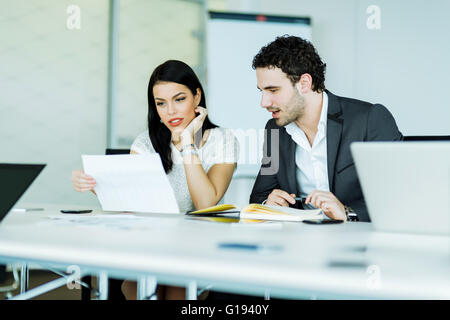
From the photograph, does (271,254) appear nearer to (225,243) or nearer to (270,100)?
(225,243)

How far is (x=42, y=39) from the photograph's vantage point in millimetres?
3561

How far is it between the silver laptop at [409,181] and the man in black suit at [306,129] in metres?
0.59

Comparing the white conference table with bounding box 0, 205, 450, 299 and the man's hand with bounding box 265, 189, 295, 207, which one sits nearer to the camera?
the white conference table with bounding box 0, 205, 450, 299

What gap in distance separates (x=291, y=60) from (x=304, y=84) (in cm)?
12

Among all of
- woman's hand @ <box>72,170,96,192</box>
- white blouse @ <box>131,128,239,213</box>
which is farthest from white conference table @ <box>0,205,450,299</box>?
white blouse @ <box>131,128,239,213</box>

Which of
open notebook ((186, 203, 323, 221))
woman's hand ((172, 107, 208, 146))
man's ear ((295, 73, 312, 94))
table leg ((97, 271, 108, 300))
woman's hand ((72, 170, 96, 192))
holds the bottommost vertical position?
table leg ((97, 271, 108, 300))

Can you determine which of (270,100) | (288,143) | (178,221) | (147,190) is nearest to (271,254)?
(178,221)

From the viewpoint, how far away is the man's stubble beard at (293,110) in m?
1.96

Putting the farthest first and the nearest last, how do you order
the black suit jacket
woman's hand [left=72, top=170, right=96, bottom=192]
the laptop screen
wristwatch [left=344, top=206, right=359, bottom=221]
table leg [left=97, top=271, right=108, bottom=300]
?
the black suit jacket
wristwatch [left=344, top=206, right=359, bottom=221]
woman's hand [left=72, top=170, right=96, bottom=192]
the laptop screen
table leg [left=97, top=271, right=108, bottom=300]

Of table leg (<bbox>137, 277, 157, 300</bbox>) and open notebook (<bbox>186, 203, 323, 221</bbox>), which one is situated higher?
open notebook (<bbox>186, 203, 323, 221</bbox>)

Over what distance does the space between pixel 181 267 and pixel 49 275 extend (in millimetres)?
2982

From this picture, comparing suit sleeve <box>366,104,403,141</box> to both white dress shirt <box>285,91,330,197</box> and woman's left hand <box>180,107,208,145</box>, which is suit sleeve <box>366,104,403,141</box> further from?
woman's left hand <box>180,107,208,145</box>

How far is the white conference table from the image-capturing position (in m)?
0.61

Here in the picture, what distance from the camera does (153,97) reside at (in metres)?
2.04
